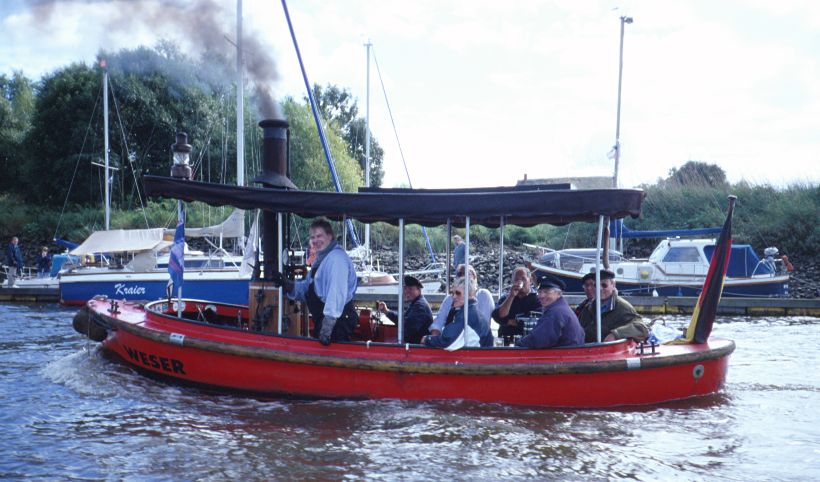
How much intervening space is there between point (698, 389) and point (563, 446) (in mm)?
2171

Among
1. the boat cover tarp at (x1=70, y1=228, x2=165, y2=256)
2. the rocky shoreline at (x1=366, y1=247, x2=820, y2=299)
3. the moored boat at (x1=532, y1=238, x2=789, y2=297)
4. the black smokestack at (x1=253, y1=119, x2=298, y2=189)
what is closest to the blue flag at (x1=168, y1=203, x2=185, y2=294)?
the black smokestack at (x1=253, y1=119, x2=298, y2=189)

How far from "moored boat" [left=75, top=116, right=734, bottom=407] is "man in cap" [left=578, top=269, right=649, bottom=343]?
313mm

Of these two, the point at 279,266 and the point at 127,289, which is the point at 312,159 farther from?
the point at 279,266

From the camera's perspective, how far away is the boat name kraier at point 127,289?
59.4 ft

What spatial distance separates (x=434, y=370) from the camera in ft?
22.0

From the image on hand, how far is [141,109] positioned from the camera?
1282 inches

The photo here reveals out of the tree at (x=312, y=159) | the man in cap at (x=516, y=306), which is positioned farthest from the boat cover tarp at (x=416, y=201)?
the tree at (x=312, y=159)

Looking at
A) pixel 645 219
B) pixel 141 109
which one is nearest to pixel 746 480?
pixel 645 219

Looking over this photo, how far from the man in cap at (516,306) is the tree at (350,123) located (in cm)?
3793

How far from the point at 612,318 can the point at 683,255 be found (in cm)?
1328

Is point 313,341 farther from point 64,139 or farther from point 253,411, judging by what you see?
point 64,139

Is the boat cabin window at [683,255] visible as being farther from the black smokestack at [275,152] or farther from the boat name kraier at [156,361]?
the boat name kraier at [156,361]

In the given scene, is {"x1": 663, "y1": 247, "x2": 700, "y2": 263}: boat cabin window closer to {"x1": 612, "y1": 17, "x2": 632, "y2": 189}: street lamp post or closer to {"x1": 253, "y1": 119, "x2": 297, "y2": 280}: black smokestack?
{"x1": 612, "y1": 17, "x2": 632, "y2": 189}: street lamp post

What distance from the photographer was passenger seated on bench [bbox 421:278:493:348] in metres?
7.09
